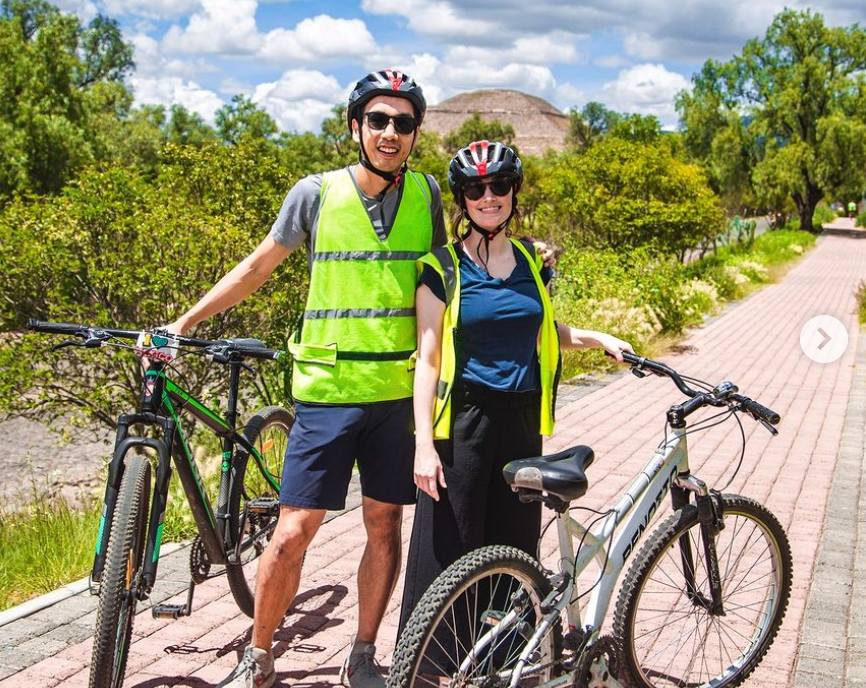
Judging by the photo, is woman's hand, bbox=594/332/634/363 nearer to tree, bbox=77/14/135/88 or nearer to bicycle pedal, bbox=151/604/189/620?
bicycle pedal, bbox=151/604/189/620

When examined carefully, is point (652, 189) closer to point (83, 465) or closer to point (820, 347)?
point (83, 465)

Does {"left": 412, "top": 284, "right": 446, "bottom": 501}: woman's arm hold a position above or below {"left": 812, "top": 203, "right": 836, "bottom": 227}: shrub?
above

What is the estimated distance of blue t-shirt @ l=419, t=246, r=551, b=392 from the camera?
10.1 feet

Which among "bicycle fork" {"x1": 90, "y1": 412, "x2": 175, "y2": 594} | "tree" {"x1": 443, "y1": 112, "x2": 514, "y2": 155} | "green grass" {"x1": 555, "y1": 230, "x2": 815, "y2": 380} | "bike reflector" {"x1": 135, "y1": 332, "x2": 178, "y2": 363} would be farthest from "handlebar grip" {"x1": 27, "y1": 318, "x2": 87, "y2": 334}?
"tree" {"x1": 443, "y1": 112, "x2": 514, "y2": 155}

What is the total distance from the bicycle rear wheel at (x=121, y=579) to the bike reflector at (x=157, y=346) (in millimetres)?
334

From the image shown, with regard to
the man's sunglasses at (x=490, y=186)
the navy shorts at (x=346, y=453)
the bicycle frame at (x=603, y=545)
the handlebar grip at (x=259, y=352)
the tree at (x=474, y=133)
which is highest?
the tree at (x=474, y=133)

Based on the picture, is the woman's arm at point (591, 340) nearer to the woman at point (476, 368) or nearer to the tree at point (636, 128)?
the woman at point (476, 368)

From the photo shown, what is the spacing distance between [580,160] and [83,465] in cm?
934

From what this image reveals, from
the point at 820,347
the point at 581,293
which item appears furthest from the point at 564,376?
the point at 820,347

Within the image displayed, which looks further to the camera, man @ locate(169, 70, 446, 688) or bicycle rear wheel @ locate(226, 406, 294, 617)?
bicycle rear wheel @ locate(226, 406, 294, 617)

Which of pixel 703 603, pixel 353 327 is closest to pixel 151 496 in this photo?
pixel 353 327

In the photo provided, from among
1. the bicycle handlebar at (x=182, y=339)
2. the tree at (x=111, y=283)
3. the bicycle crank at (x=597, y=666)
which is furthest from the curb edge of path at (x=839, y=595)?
the tree at (x=111, y=283)

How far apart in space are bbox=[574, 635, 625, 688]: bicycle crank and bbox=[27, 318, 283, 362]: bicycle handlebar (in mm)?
1446

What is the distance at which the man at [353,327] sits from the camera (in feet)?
10.3
